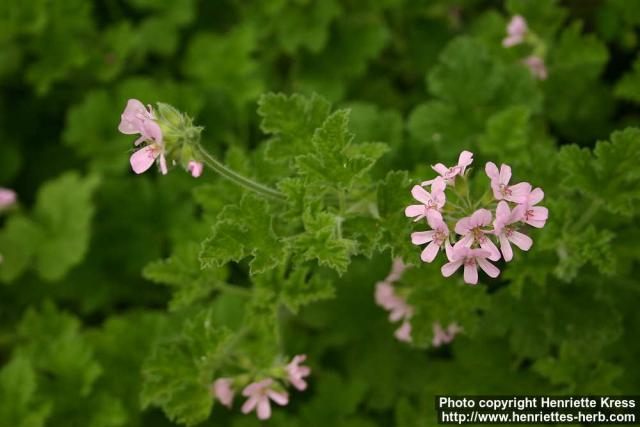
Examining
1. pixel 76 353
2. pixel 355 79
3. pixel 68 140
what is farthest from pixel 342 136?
pixel 68 140

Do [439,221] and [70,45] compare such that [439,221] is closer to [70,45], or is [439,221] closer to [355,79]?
[355,79]

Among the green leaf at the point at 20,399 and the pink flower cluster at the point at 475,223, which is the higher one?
the pink flower cluster at the point at 475,223

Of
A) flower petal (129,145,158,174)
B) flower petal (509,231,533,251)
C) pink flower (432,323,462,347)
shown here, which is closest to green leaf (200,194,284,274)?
flower petal (129,145,158,174)

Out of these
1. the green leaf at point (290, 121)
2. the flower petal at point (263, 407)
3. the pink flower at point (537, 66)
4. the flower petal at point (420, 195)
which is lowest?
the flower petal at point (263, 407)

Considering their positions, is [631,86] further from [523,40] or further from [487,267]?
[487,267]

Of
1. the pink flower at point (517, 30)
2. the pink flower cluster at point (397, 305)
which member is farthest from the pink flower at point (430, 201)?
the pink flower at point (517, 30)

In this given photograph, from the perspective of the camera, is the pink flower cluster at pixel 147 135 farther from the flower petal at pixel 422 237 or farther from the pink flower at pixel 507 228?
the pink flower at pixel 507 228

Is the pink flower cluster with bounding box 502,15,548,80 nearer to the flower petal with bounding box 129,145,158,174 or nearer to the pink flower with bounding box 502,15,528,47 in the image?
the pink flower with bounding box 502,15,528,47
